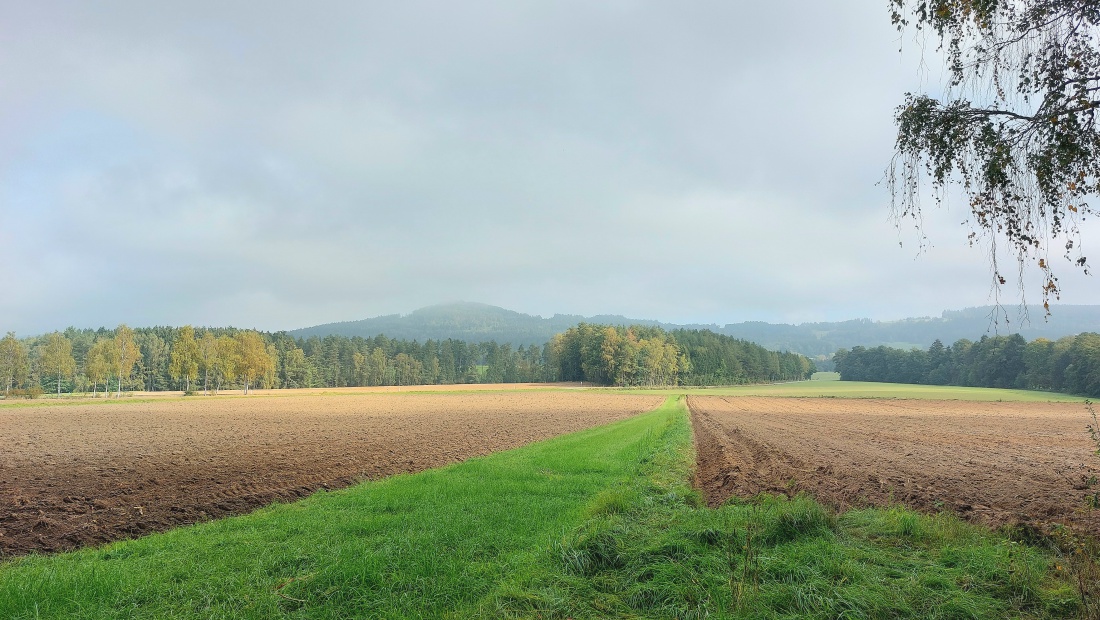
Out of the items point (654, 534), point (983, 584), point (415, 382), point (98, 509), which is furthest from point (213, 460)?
point (415, 382)

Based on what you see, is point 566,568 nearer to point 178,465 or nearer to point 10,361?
point 178,465

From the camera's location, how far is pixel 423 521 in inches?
382

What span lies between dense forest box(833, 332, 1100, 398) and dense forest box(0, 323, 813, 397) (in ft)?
96.5

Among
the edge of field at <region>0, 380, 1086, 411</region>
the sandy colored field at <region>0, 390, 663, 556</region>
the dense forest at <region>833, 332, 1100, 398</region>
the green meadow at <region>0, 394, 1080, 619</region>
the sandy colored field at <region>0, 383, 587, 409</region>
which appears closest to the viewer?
the green meadow at <region>0, 394, 1080, 619</region>

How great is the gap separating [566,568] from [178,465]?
1812 centimetres

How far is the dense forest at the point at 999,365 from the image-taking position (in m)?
88.6

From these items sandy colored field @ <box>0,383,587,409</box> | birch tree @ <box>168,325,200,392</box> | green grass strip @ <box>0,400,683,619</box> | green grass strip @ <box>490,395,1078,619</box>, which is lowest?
sandy colored field @ <box>0,383,587,409</box>

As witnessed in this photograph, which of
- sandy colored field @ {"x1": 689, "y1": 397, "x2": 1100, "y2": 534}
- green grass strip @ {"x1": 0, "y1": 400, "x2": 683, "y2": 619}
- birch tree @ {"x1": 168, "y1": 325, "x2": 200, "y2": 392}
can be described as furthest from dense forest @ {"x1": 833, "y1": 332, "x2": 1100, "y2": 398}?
birch tree @ {"x1": 168, "y1": 325, "x2": 200, "y2": 392}

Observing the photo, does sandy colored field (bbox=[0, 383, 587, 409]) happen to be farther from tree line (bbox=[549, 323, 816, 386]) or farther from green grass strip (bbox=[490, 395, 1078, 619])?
green grass strip (bbox=[490, 395, 1078, 619])

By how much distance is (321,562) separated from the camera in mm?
7371

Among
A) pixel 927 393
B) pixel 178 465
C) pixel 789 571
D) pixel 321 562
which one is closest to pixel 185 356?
pixel 178 465

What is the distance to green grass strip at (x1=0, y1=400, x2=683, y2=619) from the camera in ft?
19.9

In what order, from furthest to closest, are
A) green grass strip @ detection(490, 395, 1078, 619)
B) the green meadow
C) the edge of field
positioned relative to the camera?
the edge of field < the green meadow < green grass strip @ detection(490, 395, 1078, 619)

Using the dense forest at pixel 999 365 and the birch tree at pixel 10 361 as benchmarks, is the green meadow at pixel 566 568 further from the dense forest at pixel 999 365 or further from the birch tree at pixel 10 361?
the birch tree at pixel 10 361
